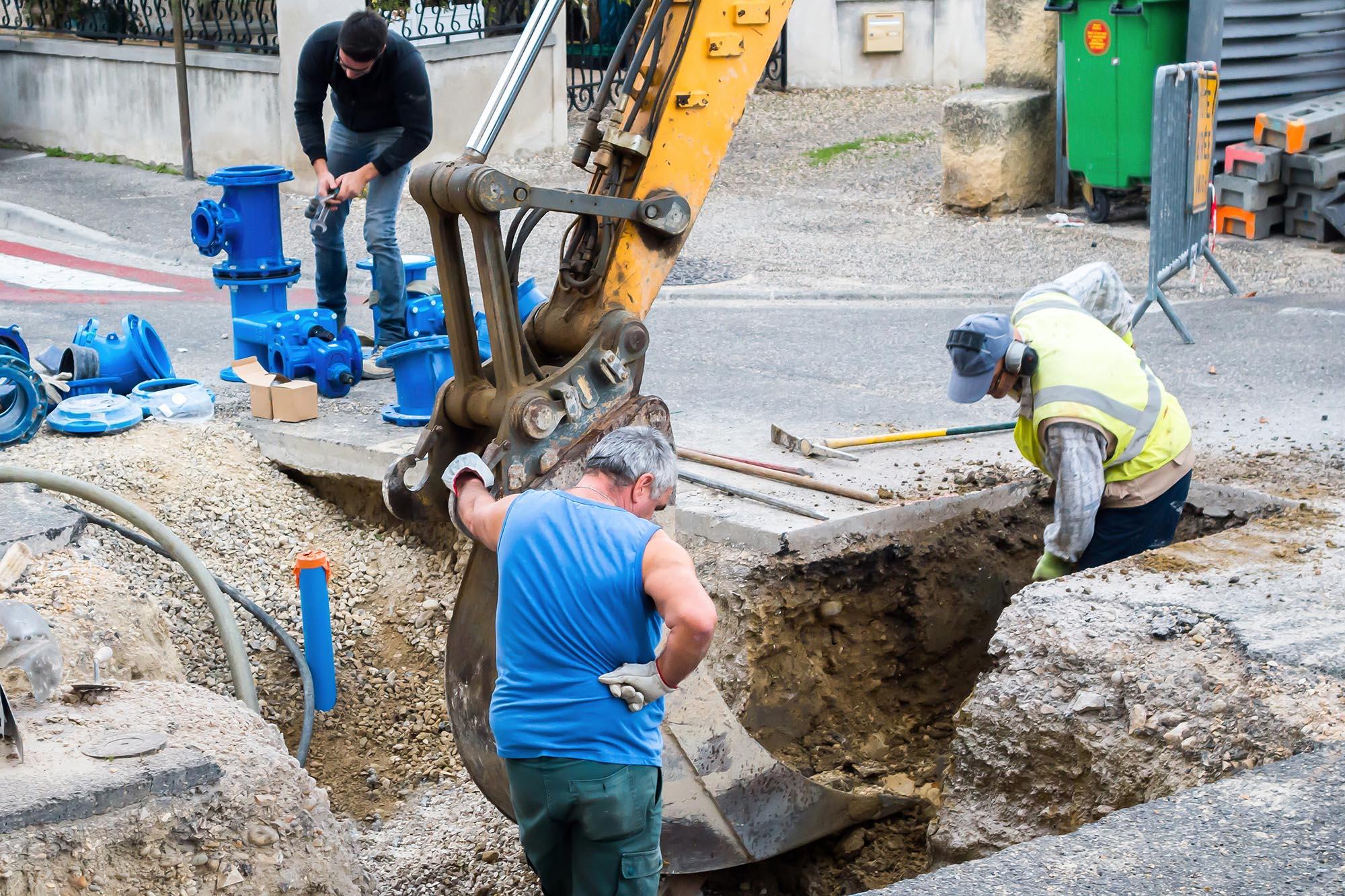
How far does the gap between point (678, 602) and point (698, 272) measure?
734 centimetres

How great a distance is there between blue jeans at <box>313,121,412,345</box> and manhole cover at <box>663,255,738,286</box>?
2.77 meters

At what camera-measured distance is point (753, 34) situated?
179 inches

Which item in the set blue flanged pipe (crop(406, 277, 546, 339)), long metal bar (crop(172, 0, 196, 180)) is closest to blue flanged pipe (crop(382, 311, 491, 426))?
blue flanged pipe (crop(406, 277, 546, 339))

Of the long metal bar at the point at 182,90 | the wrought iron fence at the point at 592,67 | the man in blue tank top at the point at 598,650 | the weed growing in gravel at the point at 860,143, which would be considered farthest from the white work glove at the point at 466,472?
the wrought iron fence at the point at 592,67

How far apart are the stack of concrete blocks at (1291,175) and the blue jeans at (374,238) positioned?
6124 millimetres

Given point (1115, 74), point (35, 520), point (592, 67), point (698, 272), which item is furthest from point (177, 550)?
point (592, 67)

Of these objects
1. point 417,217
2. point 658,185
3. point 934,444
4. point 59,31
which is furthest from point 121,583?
point 59,31

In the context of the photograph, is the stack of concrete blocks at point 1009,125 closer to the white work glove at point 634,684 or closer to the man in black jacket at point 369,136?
the man in black jacket at point 369,136

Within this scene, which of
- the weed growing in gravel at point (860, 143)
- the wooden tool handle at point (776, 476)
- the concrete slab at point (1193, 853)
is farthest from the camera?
the weed growing in gravel at point (860, 143)

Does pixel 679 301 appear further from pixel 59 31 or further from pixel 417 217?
pixel 59 31

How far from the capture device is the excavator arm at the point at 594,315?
164 inches

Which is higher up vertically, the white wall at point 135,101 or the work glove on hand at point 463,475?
the white wall at point 135,101

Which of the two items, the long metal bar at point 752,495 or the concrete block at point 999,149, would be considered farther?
the concrete block at point 999,149

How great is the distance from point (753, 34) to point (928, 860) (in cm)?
274
